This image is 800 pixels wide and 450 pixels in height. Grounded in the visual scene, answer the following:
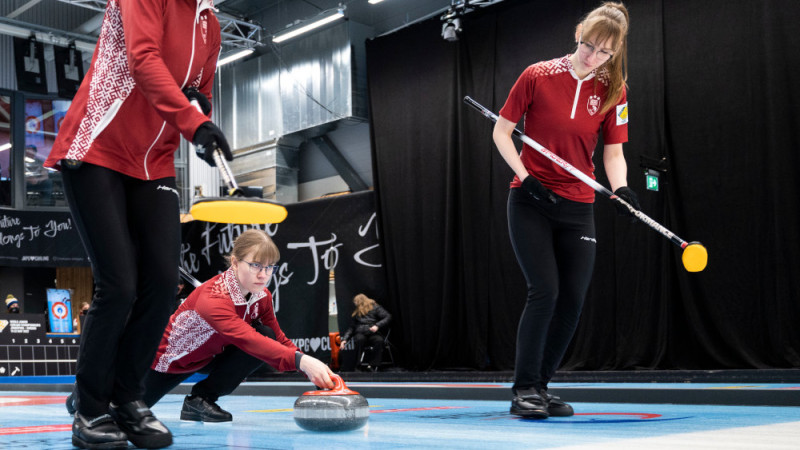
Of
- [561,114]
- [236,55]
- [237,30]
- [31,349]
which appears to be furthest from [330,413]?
[237,30]

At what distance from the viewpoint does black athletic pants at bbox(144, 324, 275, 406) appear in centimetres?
251

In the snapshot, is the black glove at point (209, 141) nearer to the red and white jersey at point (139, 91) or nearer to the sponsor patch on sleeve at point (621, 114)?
the red and white jersey at point (139, 91)

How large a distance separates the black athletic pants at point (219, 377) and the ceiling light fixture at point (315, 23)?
7118 mm

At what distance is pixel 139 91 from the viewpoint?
1.65 metres

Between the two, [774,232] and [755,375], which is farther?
[774,232]

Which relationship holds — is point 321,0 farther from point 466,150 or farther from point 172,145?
point 172,145

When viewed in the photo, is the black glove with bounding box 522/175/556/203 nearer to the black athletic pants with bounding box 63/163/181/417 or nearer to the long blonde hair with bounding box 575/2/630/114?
the long blonde hair with bounding box 575/2/630/114

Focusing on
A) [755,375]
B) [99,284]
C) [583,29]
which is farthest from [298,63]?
[99,284]

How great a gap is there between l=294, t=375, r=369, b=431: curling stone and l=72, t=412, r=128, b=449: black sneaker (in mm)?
450

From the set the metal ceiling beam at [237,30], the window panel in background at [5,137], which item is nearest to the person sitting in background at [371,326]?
the metal ceiling beam at [237,30]

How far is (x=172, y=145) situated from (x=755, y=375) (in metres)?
4.12

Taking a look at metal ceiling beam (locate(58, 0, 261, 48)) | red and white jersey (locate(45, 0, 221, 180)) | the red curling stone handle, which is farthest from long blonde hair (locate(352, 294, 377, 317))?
red and white jersey (locate(45, 0, 221, 180))

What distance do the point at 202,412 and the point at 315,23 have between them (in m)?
7.46

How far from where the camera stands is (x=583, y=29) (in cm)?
230
